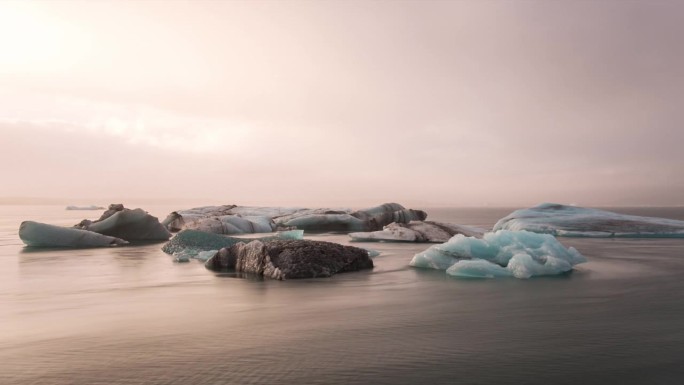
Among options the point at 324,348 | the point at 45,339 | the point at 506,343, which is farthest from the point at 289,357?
the point at 45,339

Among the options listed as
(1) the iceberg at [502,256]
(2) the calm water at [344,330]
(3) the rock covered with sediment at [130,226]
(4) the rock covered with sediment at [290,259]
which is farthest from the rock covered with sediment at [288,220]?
(1) the iceberg at [502,256]

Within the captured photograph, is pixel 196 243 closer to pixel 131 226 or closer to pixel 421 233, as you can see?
pixel 131 226

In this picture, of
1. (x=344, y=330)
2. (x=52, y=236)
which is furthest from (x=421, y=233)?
(x=344, y=330)

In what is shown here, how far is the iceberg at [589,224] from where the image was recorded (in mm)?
25062

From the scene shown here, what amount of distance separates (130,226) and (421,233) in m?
13.7

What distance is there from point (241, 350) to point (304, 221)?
30.7 meters

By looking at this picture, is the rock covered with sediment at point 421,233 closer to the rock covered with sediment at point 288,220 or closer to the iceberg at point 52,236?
the rock covered with sediment at point 288,220

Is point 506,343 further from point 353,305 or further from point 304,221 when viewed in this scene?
point 304,221

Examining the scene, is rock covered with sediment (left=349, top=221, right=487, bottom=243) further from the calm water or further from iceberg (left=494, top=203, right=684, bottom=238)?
the calm water

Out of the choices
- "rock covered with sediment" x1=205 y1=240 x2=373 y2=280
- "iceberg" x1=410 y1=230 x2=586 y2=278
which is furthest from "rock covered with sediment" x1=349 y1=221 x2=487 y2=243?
"rock covered with sediment" x1=205 y1=240 x2=373 y2=280

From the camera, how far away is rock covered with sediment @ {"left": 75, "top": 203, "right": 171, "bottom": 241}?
2358 centimetres

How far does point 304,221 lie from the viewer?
35906 millimetres

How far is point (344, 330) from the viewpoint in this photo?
20.2 ft

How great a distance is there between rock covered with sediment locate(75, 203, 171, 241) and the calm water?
1267 centimetres
